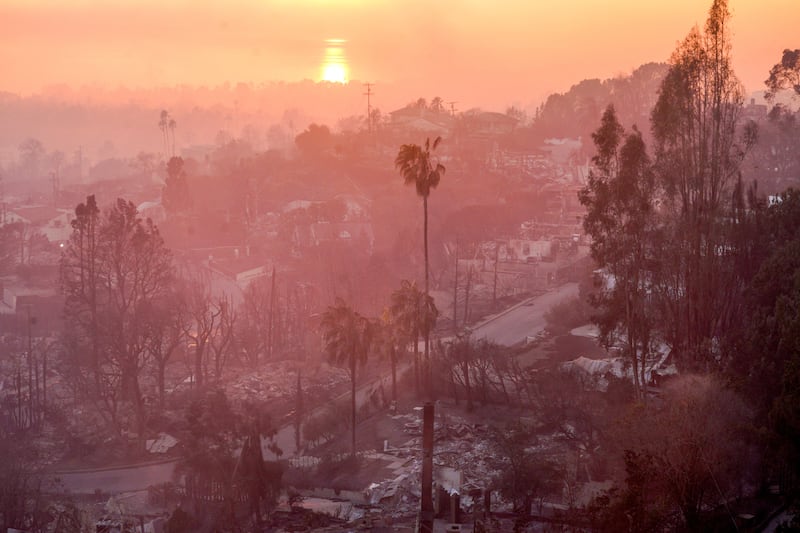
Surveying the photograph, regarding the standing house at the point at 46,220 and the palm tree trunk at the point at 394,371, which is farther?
the standing house at the point at 46,220

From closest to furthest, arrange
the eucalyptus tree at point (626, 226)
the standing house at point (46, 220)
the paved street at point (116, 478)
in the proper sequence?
the eucalyptus tree at point (626, 226)
the paved street at point (116, 478)
the standing house at point (46, 220)

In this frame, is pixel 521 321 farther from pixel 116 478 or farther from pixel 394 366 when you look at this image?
pixel 116 478

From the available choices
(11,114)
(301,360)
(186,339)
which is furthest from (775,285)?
(11,114)

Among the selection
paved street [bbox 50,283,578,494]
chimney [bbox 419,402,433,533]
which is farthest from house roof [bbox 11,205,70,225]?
chimney [bbox 419,402,433,533]

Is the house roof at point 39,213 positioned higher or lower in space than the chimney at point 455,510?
higher

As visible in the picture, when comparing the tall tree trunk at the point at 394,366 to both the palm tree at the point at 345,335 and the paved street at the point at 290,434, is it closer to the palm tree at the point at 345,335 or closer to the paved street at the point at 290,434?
the paved street at the point at 290,434

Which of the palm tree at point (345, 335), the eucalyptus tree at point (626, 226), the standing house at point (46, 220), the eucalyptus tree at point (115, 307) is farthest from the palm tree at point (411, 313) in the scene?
the standing house at point (46, 220)

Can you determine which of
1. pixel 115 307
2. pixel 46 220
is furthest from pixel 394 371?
pixel 46 220

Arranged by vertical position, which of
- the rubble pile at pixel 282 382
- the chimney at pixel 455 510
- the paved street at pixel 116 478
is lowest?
the paved street at pixel 116 478

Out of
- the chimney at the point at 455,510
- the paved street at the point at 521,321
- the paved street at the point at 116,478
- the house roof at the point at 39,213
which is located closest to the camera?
the chimney at the point at 455,510
